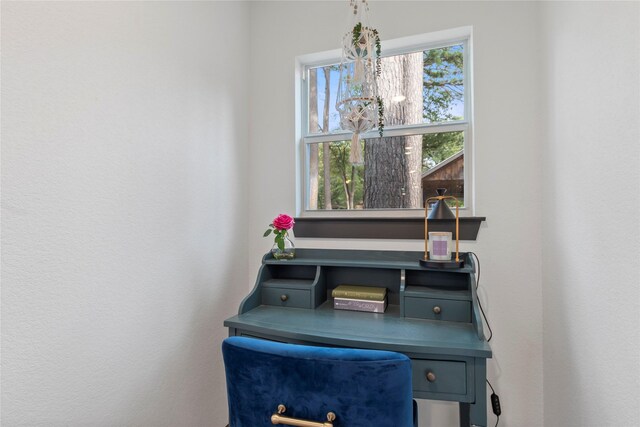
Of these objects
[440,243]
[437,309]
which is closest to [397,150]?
[440,243]

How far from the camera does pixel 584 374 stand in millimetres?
968

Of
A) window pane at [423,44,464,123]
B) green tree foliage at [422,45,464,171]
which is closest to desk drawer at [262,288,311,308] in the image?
green tree foliage at [422,45,464,171]

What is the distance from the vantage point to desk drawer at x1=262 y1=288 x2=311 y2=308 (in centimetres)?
152

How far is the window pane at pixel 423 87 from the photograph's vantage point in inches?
66.5

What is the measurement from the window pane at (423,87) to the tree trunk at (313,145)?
14 cm

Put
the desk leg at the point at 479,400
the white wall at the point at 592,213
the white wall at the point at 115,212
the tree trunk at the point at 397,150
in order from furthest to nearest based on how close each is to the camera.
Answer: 1. the tree trunk at the point at 397,150
2. the desk leg at the point at 479,400
3. the white wall at the point at 115,212
4. the white wall at the point at 592,213

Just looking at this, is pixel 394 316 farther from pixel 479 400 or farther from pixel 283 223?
pixel 283 223

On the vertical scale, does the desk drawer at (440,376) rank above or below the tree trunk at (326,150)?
below

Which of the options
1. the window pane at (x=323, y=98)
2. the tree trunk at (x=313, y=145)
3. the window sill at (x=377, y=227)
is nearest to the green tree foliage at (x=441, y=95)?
the window sill at (x=377, y=227)

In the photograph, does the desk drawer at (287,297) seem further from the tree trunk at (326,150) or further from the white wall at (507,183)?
the tree trunk at (326,150)

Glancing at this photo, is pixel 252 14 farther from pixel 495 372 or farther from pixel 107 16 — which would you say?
pixel 495 372

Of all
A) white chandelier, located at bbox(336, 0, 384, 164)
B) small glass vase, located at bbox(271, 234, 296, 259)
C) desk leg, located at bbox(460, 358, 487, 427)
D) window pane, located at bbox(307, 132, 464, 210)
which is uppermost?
white chandelier, located at bbox(336, 0, 384, 164)

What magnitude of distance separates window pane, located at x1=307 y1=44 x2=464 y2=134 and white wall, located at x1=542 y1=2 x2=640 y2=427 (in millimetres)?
→ 422

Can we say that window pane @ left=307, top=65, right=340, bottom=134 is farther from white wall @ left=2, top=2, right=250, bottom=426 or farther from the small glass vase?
the small glass vase
